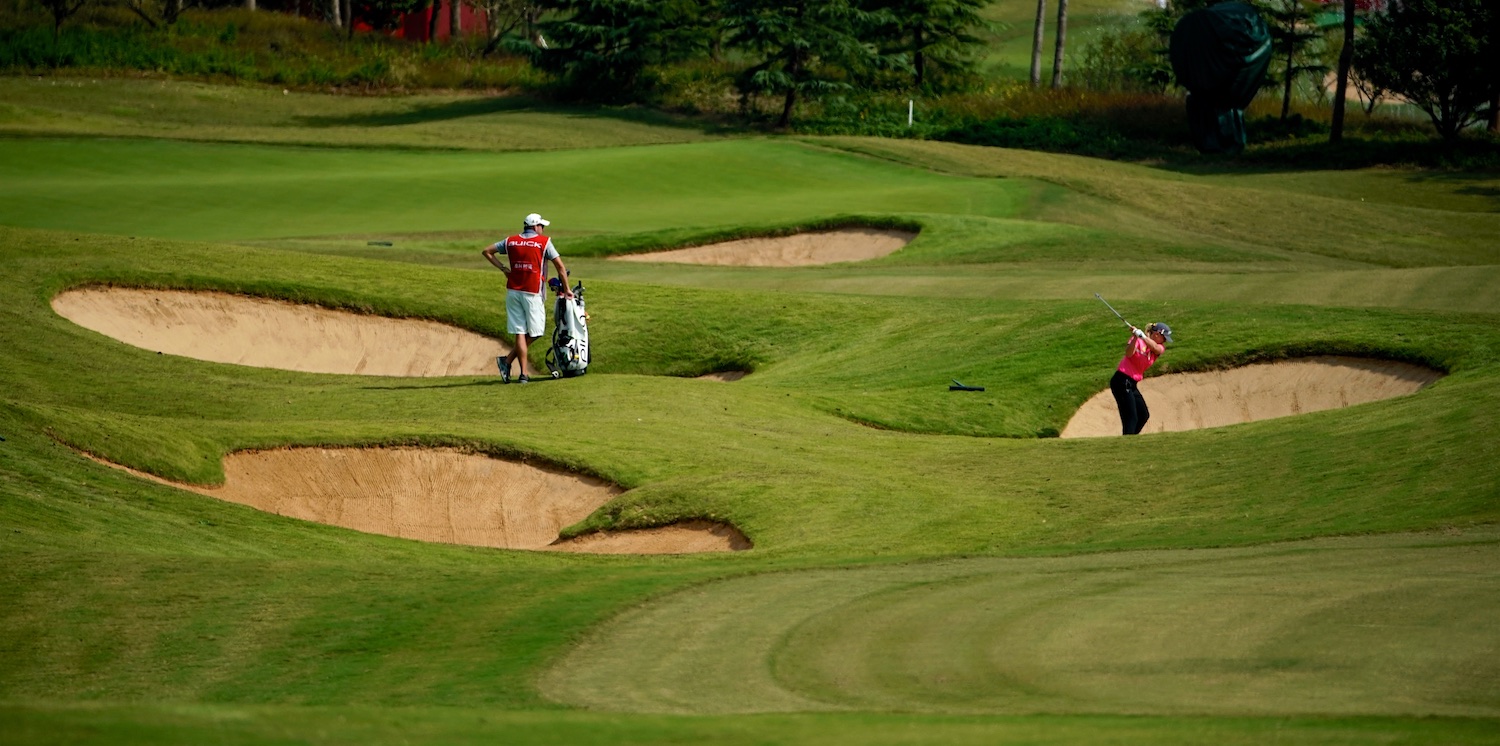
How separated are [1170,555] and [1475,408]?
5.74m

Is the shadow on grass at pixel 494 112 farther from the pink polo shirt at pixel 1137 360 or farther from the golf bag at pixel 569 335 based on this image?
the pink polo shirt at pixel 1137 360

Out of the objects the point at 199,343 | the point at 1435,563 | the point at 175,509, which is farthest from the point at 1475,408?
the point at 199,343

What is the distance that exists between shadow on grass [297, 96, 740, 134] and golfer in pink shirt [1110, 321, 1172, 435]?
47.6 metres

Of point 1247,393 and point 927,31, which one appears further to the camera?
point 927,31

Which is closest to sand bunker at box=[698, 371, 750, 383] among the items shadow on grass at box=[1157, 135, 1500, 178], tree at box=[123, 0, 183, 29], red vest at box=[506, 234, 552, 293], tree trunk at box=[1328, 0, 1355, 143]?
red vest at box=[506, 234, 552, 293]

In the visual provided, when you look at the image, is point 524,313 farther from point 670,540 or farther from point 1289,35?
point 1289,35

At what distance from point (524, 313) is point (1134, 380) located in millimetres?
8578

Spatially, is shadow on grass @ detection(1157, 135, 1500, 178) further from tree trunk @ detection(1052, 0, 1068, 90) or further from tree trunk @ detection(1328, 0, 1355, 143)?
tree trunk @ detection(1052, 0, 1068, 90)

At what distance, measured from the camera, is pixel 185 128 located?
58.6 meters

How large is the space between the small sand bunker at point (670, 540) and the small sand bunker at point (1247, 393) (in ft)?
26.3

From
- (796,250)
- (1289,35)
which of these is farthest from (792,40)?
(796,250)

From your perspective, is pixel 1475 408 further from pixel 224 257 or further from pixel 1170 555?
pixel 224 257

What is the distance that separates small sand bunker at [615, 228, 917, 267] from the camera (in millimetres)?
39406

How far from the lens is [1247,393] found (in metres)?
23.1
